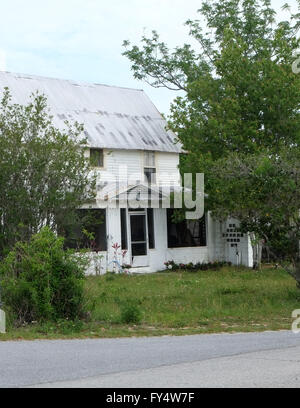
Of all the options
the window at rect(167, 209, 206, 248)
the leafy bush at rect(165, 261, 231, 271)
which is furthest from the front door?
the window at rect(167, 209, 206, 248)

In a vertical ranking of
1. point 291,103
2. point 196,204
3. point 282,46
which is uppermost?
point 282,46

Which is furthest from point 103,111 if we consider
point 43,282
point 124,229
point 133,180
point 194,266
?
point 43,282

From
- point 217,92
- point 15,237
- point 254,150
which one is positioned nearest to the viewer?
point 15,237

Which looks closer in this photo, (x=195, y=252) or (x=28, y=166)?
(x=28, y=166)

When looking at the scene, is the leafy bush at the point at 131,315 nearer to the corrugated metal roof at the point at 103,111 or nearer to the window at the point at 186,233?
the corrugated metal roof at the point at 103,111

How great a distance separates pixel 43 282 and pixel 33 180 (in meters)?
4.36

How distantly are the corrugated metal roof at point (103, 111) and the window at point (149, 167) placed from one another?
0.41 meters

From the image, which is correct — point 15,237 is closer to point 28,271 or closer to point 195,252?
point 28,271

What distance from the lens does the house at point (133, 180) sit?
27.5 m

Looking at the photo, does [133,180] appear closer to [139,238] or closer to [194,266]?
[139,238]

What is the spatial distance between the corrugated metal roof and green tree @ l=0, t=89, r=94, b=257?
9.79 m
